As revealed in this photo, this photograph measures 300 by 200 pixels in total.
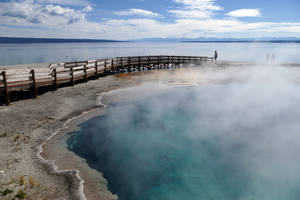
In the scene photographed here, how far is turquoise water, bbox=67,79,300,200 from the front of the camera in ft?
26.8

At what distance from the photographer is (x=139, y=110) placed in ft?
52.2

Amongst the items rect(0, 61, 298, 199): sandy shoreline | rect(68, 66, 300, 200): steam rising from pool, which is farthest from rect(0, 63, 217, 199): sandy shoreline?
rect(68, 66, 300, 200): steam rising from pool

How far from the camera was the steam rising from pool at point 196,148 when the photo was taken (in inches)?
322

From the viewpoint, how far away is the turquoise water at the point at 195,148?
8.16 meters

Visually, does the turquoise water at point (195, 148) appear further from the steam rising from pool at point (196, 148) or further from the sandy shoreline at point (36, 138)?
the sandy shoreline at point (36, 138)

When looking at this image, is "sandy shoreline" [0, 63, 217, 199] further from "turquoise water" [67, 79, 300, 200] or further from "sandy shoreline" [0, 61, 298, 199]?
"turquoise water" [67, 79, 300, 200]

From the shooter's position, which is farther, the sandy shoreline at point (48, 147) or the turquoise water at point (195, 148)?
the turquoise water at point (195, 148)

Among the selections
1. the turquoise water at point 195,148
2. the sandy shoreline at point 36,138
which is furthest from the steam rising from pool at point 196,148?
the sandy shoreline at point 36,138

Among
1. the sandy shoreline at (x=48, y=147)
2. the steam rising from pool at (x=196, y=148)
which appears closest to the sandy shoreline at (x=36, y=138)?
the sandy shoreline at (x=48, y=147)

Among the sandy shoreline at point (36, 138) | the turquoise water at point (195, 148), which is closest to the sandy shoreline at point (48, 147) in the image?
the sandy shoreline at point (36, 138)

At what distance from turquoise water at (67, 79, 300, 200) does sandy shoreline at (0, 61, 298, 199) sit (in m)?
0.64

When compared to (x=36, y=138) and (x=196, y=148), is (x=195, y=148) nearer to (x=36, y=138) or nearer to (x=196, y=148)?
(x=196, y=148)

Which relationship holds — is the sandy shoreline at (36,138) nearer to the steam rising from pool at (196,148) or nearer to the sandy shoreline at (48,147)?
the sandy shoreline at (48,147)

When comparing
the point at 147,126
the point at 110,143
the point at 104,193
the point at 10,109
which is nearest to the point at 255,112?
the point at 147,126
